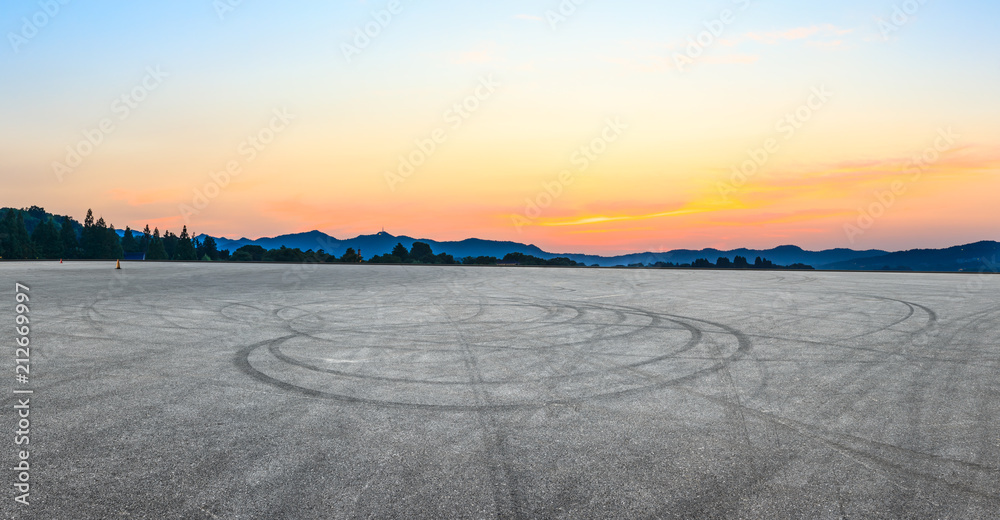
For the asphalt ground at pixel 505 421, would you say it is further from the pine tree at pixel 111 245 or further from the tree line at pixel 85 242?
the pine tree at pixel 111 245

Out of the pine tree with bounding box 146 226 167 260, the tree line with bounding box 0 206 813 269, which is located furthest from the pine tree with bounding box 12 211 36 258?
the pine tree with bounding box 146 226 167 260

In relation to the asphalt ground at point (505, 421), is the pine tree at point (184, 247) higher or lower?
higher

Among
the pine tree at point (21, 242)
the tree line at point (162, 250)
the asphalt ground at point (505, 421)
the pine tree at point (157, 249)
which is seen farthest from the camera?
the pine tree at point (157, 249)

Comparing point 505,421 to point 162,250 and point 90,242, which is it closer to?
point 90,242

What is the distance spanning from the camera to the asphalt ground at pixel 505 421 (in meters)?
3.85

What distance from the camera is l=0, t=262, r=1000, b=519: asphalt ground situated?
3.85 metres

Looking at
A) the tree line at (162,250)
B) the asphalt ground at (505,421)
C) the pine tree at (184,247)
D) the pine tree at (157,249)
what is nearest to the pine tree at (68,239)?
the tree line at (162,250)

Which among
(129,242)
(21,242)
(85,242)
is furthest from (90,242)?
(129,242)

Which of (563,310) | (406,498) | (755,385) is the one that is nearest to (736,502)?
(406,498)

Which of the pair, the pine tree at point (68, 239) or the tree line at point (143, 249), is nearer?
the tree line at point (143, 249)

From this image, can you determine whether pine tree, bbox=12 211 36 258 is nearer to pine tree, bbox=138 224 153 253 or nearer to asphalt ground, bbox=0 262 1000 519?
pine tree, bbox=138 224 153 253

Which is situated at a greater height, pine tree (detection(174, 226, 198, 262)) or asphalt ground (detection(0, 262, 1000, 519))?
pine tree (detection(174, 226, 198, 262))

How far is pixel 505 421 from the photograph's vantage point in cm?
541

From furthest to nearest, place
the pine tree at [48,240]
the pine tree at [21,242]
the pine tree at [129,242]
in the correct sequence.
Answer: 1. the pine tree at [129,242]
2. the pine tree at [48,240]
3. the pine tree at [21,242]
